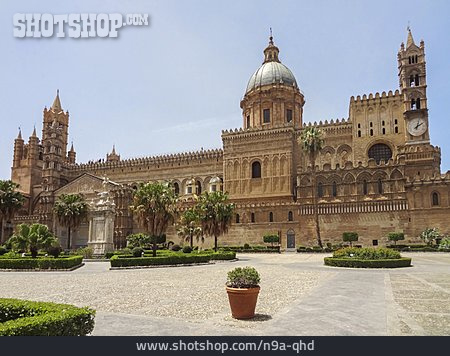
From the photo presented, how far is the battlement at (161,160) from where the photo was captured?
216 ft

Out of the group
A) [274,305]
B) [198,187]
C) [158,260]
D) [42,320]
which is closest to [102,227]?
[158,260]

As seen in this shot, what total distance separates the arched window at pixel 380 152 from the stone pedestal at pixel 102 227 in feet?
120

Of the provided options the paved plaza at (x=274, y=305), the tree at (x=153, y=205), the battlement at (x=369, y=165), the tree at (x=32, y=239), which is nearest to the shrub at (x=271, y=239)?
the battlement at (x=369, y=165)

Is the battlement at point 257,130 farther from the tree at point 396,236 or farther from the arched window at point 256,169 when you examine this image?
the tree at point 396,236

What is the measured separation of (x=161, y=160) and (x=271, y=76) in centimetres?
2448

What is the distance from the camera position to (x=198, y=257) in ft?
91.7

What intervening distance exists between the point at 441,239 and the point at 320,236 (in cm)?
1339

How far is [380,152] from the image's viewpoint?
2125 inches

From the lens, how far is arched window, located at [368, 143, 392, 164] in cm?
5338

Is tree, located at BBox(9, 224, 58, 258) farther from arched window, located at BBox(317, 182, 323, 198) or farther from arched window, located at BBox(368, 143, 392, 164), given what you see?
arched window, located at BBox(368, 143, 392, 164)

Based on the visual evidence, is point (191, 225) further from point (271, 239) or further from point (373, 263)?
point (373, 263)

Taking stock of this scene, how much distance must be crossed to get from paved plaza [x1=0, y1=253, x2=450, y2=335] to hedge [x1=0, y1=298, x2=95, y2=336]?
1042 millimetres

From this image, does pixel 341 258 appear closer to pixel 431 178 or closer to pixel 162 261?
pixel 162 261

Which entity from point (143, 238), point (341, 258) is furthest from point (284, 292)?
point (143, 238)
